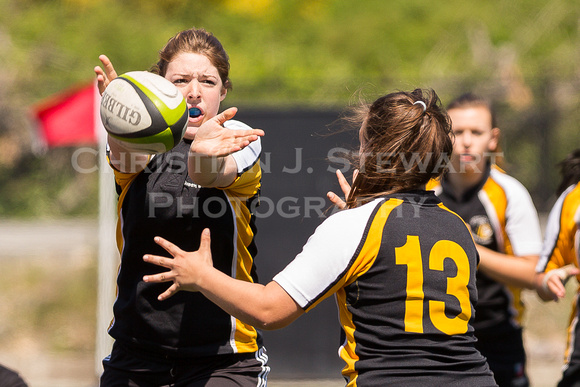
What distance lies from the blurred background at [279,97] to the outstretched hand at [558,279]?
1.63 meters

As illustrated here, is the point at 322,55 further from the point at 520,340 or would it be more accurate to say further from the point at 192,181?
the point at 192,181

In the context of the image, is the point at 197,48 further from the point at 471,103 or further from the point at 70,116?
the point at 70,116

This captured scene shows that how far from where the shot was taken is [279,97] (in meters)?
10.4

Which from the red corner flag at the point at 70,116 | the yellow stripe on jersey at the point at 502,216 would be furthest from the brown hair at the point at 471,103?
the red corner flag at the point at 70,116

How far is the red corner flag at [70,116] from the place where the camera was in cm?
743

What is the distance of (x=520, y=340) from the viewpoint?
452 cm

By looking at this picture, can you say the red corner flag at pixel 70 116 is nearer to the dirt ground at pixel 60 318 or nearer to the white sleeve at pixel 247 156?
the dirt ground at pixel 60 318

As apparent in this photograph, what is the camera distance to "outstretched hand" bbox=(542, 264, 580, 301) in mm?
3805

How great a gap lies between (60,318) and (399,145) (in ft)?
22.3

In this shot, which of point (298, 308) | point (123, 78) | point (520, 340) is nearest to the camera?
point (298, 308)

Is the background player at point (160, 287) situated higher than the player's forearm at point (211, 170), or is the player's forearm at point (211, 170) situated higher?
the player's forearm at point (211, 170)

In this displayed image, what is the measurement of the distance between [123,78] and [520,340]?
3.04m

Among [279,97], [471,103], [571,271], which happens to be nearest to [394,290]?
[571,271]

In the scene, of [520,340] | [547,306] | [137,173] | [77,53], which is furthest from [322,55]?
[137,173]
